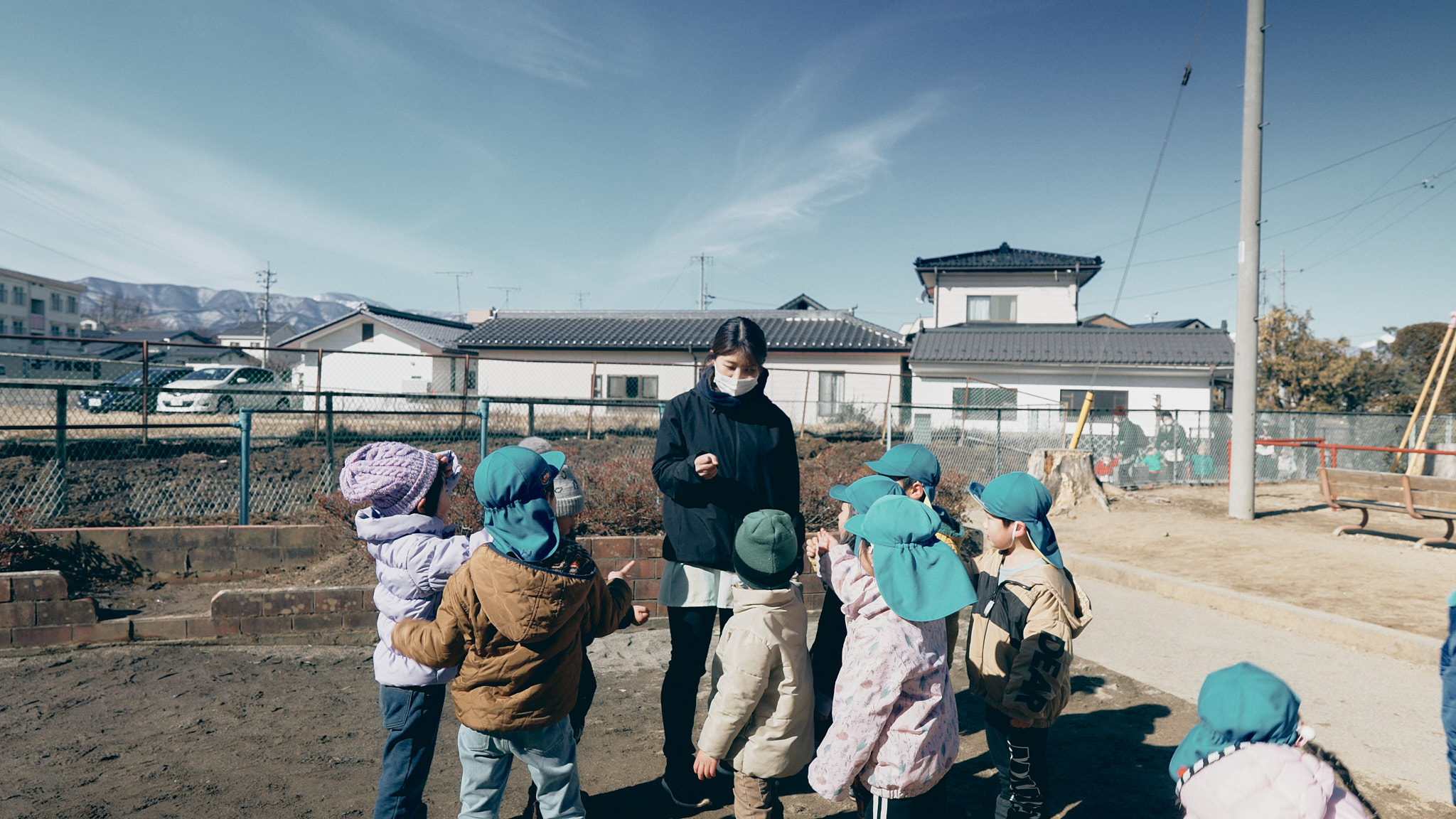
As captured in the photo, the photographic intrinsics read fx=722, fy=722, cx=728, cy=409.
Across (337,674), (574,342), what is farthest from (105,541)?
(574,342)

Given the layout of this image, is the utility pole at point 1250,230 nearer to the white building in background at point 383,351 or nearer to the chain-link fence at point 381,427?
the chain-link fence at point 381,427

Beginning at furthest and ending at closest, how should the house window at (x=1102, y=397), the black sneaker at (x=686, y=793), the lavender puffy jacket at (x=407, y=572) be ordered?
the house window at (x=1102, y=397) < the black sneaker at (x=686, y=793) < the lavender puffy jacket at (x=407, y=572)

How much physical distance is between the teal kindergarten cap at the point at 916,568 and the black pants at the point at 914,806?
59 cm

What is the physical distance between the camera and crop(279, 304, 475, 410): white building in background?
24.0 metres

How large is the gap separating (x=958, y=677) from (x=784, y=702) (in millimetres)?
2122

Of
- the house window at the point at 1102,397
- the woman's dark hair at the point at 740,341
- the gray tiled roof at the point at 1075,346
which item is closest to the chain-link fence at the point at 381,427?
the house window at the point at 1102,397

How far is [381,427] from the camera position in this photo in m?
13.3

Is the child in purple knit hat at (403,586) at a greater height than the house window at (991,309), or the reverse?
the house window at (991,309)

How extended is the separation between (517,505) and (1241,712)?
1.73 metres

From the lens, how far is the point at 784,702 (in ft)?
7.63

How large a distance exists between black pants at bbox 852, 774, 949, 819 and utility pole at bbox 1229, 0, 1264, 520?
939 centimetres

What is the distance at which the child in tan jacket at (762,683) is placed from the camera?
2283 millimetres

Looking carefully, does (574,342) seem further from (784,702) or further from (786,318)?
(784,702)

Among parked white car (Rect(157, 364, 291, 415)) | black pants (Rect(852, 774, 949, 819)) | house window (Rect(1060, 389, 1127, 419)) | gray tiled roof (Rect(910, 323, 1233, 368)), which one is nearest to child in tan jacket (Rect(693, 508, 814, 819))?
black pants (Rect(852, 774, 949, 819))
